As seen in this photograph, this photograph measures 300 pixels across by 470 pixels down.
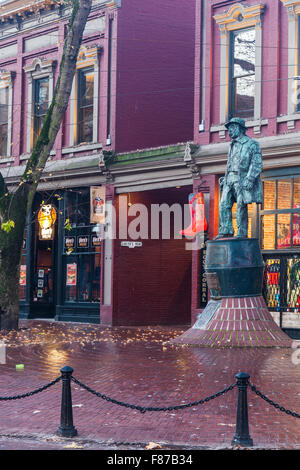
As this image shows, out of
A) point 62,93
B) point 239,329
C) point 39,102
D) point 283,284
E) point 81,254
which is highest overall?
point 39,102

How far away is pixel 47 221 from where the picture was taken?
2656 cm

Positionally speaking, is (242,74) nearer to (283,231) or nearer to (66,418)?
(283,231)

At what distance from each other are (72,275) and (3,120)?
748 cm

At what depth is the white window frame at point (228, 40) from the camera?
21.0 metres

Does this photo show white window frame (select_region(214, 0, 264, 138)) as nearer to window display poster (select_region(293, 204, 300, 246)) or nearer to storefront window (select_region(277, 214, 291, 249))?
storefront window (select_region(277, 214, 291, 249))

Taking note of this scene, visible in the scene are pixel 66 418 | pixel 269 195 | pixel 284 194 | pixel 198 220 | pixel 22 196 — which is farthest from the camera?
pixel 198 220

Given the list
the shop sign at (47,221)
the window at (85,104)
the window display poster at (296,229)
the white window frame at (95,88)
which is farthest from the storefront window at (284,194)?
the shop sign at (47,221)

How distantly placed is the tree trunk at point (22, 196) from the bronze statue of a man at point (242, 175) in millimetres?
5200

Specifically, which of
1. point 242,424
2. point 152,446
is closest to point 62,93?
point 152,446

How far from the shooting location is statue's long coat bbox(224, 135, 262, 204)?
1684 cm

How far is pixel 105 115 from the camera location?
2495 cm

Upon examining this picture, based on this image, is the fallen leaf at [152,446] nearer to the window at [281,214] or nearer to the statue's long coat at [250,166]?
the statue's long coat at [250,166]

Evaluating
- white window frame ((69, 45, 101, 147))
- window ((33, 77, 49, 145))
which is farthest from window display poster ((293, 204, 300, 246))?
window ((33, 77, 49, 145))
